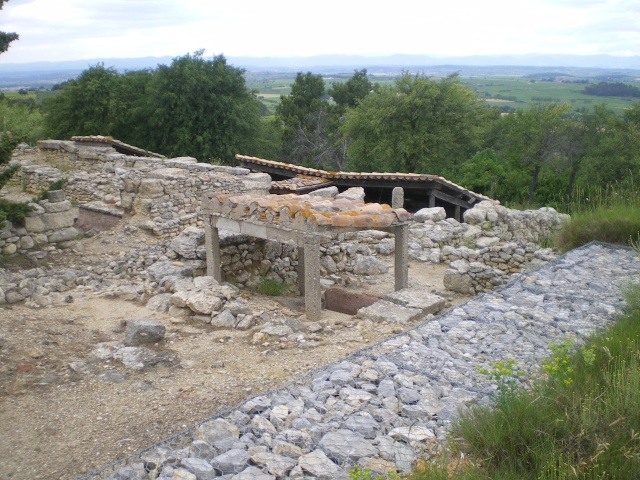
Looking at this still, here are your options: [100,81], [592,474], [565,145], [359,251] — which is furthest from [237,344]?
[565,145]

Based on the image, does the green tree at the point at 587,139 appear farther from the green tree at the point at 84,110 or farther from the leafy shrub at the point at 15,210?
the leafy shrub at the point at 15,210

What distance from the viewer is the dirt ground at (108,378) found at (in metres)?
4.80

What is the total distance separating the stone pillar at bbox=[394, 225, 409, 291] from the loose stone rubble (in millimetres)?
2222

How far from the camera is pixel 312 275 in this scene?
8.04 meters

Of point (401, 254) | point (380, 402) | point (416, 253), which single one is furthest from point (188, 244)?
point (380, 402)

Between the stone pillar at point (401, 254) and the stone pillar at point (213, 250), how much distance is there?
2.97 metres

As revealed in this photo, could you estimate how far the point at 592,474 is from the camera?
3168mm

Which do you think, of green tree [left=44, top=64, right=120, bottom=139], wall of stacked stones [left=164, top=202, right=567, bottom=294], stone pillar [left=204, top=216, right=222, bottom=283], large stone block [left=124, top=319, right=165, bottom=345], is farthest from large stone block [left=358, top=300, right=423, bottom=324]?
green tree [left=44, top=64, right=120, bottom=139]

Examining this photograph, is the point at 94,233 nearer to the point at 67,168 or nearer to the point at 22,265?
the point at 22,265

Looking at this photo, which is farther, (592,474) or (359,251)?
(359,251)

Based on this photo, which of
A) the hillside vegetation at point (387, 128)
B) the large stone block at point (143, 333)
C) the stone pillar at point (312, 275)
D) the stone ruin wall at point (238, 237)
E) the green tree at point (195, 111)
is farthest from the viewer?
the hillside vegetation at point (387, 128)

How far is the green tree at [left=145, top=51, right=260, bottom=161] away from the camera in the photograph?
27.4m

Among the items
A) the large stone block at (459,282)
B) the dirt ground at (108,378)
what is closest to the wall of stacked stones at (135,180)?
the dirt ground at (108,378)

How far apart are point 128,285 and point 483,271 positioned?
20.7ft
